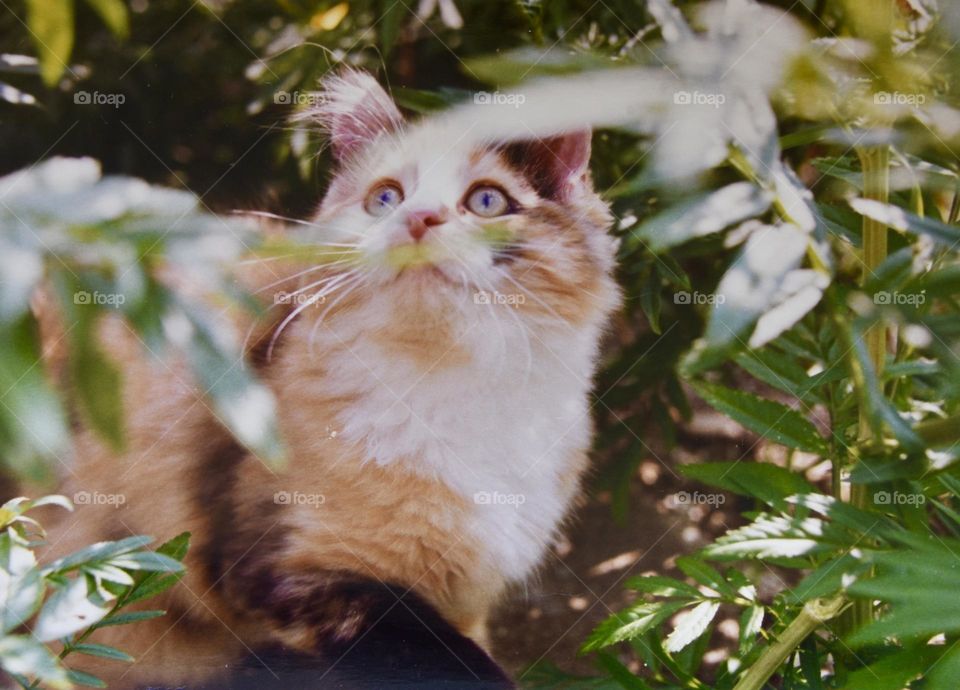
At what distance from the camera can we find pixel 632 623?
4.20 feet

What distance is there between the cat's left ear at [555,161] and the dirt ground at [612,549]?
0.41 m

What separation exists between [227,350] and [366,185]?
0.65 m

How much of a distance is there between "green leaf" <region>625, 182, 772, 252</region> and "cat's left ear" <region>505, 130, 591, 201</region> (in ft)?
1.39

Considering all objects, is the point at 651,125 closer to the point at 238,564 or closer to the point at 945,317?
the point at 945,317

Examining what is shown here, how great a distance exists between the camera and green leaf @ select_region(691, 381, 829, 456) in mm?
1236

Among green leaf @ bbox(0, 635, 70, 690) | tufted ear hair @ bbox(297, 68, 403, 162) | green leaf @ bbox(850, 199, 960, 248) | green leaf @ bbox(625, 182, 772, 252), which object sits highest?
tufted ear hair @ bbox(297, 68, 403, 162)

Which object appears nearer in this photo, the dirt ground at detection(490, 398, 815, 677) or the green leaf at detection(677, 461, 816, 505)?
the green leaf at detection(677, 461, 816, 505)

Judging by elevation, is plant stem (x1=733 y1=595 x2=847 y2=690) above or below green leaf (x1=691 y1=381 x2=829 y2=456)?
below

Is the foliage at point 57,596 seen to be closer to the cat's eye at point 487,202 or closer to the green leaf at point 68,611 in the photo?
the green leaf at point 68,611

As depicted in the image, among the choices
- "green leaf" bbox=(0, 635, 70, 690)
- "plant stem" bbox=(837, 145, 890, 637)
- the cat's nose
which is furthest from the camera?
the cat's nose

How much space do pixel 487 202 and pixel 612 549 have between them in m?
0.58

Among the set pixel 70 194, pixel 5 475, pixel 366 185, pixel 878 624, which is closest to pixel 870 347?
pixel 878 624

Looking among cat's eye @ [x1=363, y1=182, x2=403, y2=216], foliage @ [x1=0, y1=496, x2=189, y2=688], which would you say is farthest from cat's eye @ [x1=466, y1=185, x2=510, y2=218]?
foliage @ [x1=0, y1=496, x2=189, y2=688]

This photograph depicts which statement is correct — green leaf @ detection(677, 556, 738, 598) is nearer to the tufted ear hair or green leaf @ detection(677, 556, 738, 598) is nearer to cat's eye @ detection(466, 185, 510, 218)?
cat's eye @ detection(466, 185, 510, 218)
